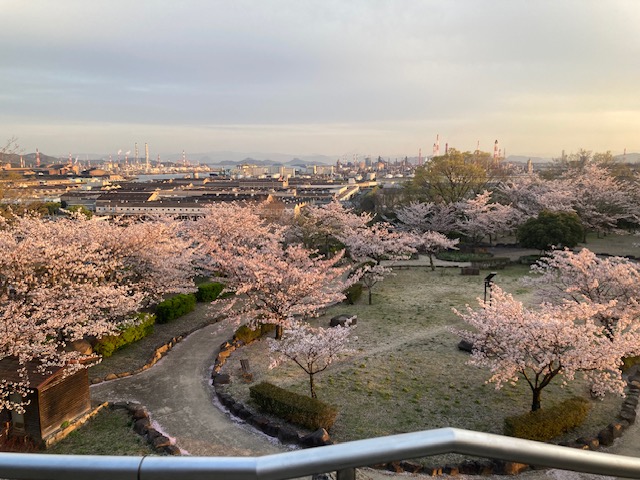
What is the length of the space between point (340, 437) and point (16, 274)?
10088 millimetres

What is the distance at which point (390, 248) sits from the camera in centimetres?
2345

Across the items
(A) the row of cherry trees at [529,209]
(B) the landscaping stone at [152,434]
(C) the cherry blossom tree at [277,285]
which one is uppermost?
(A) the row of cherry trees at [529,209]

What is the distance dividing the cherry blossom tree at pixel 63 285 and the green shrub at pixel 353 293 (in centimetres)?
736

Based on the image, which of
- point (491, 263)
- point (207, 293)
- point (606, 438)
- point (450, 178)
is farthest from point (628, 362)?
point (450, 178)

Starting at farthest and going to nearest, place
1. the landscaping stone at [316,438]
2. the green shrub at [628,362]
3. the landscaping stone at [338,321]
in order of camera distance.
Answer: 1. the landscaping stone at [338,321]
2. the green shrub at [628,362]
3. the landscaping stone at [316,438]

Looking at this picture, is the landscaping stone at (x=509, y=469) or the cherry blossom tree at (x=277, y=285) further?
the cherry blossom tree at (x=277, y=285)

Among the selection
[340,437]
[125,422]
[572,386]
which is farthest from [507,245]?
[125,422]

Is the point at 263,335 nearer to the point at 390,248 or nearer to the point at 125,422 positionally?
the point at 125,422

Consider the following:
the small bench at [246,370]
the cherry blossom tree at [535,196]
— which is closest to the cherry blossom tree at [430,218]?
the cherry blossom tree at [535,196]

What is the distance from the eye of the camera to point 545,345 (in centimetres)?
1023

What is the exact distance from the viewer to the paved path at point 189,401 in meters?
9.96

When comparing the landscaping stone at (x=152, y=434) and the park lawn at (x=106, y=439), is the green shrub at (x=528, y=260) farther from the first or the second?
the park lawn at (x=106, y=439)

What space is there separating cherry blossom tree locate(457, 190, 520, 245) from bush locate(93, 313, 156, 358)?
928 inches

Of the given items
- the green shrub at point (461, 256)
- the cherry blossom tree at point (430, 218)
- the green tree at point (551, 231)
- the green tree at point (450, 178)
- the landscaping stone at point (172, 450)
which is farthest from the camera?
the green tree at point (450, 178)
